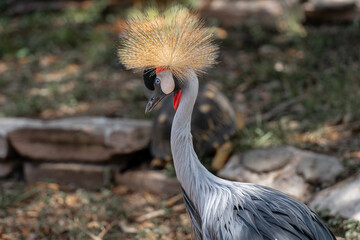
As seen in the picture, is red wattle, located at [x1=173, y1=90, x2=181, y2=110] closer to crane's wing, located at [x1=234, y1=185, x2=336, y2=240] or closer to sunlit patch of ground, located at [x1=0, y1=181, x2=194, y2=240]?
crane's wing, located at [x1=234, y1=185, x2=336, y2=240]

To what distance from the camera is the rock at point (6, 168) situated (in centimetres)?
388

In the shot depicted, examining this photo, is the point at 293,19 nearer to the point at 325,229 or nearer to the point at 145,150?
the point at 145,150

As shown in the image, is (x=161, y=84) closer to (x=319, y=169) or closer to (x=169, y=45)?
(x=169, y=45)

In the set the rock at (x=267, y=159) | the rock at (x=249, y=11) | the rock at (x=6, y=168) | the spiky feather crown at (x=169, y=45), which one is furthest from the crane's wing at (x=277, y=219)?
the rock at (x=249, y=11)

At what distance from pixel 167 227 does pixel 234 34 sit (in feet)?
11.4

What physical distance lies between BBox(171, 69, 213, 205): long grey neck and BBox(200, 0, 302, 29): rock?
4064 millimetres

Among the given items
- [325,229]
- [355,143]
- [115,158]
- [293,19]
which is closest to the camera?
[325,229]

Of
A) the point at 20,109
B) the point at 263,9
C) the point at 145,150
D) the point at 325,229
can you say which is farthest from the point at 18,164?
the point at 263,9

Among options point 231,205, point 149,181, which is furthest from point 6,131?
point 231,205

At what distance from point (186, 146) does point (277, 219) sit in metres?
0.53

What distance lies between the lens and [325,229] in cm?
204

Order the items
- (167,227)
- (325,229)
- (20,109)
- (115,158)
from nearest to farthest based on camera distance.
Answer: (325,229)
(167,227)
(115,158)
(20,109)

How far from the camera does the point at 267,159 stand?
333cm

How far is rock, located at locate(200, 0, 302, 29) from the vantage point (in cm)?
580
